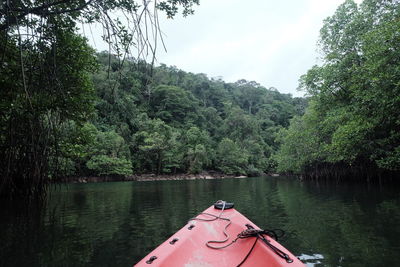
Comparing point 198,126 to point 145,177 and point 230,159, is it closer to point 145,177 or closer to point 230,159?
point 230,159

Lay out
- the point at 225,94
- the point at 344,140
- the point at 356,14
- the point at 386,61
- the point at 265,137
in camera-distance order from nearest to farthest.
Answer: the point at 386,61, the point at 344,140, the point at 356,14, the point at 265,137, the point at 225,94

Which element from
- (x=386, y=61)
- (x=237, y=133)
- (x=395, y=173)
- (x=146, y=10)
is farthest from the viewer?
(x=237, y=133)

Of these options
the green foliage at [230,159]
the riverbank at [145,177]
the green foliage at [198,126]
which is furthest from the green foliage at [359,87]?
the green foliage at [230,159]

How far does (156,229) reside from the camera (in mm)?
6023

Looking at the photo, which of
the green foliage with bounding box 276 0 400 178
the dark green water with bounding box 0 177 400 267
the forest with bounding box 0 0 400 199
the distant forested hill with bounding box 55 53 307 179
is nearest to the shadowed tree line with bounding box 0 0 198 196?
the forest with bounding box 0 0 400 199

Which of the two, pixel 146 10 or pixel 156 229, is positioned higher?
pixel 146 10

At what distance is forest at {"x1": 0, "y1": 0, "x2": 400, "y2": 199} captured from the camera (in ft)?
9.30

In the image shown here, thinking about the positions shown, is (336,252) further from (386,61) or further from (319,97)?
(319,97)

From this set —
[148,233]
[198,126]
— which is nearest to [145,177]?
[198,126]

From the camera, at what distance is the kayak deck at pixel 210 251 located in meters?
2.71

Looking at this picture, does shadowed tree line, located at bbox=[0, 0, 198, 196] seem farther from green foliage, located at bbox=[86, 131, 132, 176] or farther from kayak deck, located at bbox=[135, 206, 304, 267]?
green foliage, located at bbox=[86, 131, 132, 176]

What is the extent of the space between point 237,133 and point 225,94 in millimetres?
26319

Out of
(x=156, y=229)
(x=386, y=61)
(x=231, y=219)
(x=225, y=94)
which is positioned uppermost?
(x=225, y=94)

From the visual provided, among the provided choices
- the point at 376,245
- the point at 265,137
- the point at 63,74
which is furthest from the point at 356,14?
the point at 265,137
